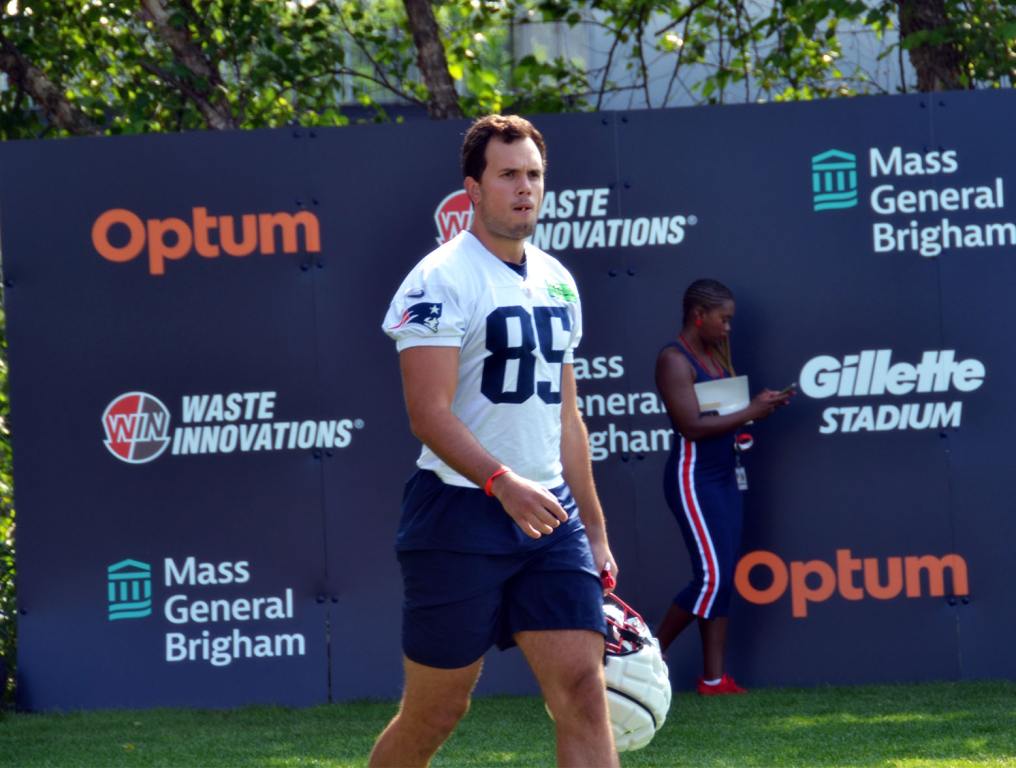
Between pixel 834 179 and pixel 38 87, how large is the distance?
4898mm

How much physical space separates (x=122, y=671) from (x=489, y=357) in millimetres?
3701

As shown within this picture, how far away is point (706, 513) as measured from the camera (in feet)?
22.0

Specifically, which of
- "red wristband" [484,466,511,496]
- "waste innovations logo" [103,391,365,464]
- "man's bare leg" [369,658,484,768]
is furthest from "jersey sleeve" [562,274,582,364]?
"waste innovations logo" [103,391,365,464]

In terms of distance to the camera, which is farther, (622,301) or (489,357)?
(622,301)

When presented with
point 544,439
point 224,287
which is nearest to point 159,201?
point 224,287

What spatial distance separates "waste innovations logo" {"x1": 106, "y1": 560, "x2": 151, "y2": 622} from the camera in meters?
6.91

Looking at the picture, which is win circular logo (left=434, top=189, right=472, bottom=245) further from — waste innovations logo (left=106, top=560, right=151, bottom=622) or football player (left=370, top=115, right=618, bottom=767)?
football player (left=370, top=115, right=618, bottom=767)

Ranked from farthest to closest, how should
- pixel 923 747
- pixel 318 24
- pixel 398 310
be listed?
pixel 318 24 → pixel 923 747 → pixel 398 310

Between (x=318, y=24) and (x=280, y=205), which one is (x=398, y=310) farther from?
(x=318, y=24)

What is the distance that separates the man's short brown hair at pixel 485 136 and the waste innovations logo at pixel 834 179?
314cm

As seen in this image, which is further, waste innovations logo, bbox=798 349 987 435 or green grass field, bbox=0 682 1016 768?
waste innovations logo, bbox=798 349 987 435

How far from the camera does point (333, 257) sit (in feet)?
22.9

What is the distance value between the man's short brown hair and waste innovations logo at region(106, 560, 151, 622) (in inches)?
137

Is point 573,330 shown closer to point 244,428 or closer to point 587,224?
point 587,224
